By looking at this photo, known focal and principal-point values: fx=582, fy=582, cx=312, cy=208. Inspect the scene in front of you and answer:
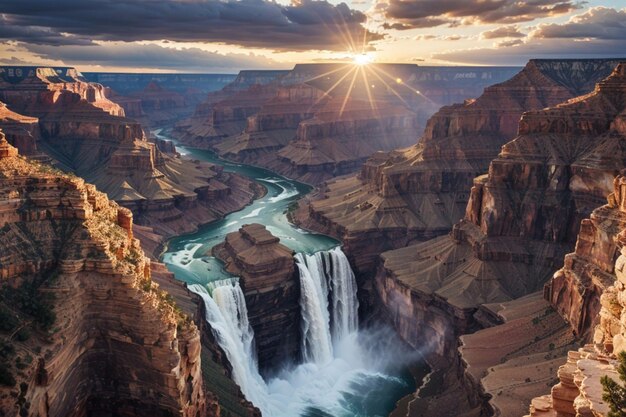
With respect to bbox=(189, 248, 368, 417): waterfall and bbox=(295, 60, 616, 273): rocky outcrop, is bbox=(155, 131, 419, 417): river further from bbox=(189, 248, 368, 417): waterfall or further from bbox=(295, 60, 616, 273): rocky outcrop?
bbox=(295, 60, 616, 273): rocky outcrop

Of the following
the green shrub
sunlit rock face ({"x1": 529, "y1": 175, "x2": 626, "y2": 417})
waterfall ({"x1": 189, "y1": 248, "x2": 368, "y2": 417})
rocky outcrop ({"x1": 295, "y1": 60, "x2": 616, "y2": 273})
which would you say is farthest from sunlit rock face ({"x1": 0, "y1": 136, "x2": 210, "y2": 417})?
rocky outcrop ({"x1": 295, "y1": 60, "x2": 616, "y2": 273})

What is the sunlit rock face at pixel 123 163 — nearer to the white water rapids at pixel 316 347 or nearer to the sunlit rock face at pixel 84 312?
the white water rapids at pixel 316 347

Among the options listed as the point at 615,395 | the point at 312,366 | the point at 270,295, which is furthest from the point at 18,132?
the point at 615,395

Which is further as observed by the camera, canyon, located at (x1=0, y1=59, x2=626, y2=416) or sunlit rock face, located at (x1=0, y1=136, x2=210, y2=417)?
canyon, located at (x1=0, y1=59, x2=626, y2=416)

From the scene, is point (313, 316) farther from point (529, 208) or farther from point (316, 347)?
point (529, 208)

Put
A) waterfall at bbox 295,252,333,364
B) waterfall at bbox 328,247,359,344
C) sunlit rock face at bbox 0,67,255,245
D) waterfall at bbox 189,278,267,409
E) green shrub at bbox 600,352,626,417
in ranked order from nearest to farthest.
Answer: green shrub at bbox 600,352,626,417, waterfall at bbox 189,278,267,409, waterfall at bbox 295,252,333,364, waterfall at bbox 328,247,359,344, sunlit rock face at bbox 0,67,255,245

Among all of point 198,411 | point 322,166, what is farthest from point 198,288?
point 322,166

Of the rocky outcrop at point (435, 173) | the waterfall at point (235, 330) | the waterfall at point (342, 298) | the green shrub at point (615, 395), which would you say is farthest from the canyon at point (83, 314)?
the rocky outcrop at point (435, 173)
